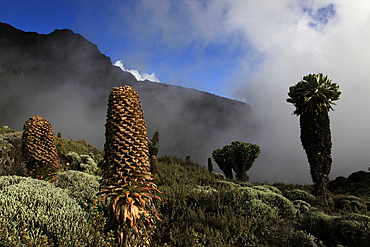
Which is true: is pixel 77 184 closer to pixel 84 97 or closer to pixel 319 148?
pixel 319 148

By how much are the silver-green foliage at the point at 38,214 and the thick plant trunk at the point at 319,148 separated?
39.7 ft

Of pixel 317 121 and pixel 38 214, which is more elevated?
pixel 317 121

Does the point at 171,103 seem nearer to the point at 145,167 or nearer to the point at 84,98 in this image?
the point at 84,98

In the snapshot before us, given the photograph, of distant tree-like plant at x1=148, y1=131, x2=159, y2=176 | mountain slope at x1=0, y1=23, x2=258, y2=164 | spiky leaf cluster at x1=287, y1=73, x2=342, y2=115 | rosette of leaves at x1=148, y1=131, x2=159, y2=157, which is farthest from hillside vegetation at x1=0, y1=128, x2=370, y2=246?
mountain slope at x1=0, y1=23, x2=258, y2=164

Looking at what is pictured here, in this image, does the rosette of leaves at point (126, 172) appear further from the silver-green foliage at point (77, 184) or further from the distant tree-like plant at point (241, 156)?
the distant tree-like plant at point (241, 156)

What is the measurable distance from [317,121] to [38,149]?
42.6 feet

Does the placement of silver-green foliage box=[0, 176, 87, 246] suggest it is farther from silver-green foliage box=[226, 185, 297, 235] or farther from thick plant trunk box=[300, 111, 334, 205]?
thick plant trunk box=[300, 111, 334, 205]

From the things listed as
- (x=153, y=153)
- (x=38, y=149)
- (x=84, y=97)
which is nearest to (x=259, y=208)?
(x=38, y=149)

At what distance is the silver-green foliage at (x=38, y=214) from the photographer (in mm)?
2732

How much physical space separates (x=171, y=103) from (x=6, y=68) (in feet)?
255

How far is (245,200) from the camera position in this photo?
6.11 m

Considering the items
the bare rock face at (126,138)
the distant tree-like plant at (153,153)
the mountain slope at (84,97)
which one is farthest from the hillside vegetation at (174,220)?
the mountain slope at (84,97)

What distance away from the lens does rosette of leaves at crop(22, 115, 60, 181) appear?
4.41 metres

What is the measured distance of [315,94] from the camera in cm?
Result: 1171
